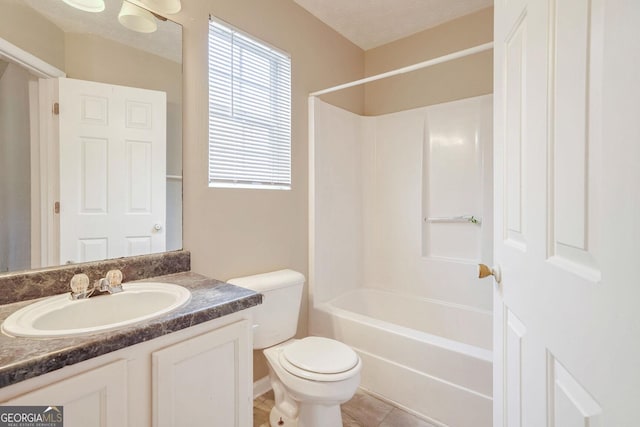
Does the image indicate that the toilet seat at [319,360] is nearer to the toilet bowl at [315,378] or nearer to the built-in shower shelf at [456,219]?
the toilet bowl at [315,378]

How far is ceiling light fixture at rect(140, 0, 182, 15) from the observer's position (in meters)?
1.33

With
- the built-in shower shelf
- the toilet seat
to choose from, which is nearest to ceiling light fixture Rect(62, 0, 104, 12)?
the toilet seat

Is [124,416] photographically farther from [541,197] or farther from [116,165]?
[541,197]

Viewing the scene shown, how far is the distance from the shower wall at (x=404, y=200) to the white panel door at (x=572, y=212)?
143cm

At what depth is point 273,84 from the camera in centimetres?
188

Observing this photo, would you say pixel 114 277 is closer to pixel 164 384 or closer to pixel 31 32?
pixel 164 384

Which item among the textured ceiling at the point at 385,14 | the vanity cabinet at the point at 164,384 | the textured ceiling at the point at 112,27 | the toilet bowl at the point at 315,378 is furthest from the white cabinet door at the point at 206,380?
the textured ceiling at the point at 385,14

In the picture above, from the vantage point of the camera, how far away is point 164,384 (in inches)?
33.4

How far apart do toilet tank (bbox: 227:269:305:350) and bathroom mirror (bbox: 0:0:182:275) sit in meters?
0.56

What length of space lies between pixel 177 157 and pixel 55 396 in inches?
40.9

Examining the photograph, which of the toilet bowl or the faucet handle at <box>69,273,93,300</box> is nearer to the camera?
the faucet handle at <box>69,273,93,300</box>

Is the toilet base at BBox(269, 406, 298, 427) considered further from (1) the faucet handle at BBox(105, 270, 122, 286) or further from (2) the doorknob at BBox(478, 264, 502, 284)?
(2) the doorknob at BBox(478, 264, 502, 284)

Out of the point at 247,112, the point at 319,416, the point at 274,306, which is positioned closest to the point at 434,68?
the point at 247,112

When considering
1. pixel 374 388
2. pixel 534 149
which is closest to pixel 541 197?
pixel 534 149
